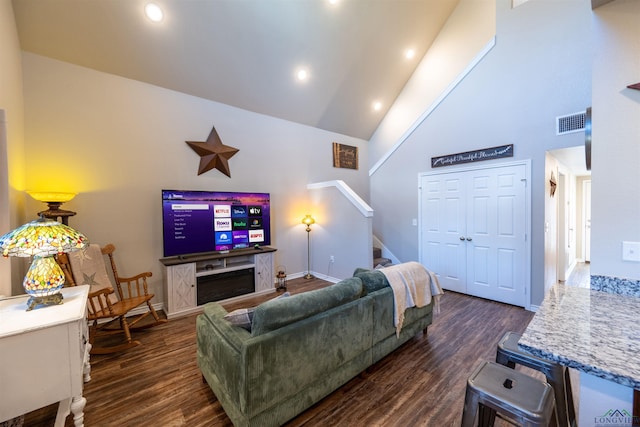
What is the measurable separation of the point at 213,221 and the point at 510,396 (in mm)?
3885

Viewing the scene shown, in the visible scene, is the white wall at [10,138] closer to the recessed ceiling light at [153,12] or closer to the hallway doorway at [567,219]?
the recessed ceiling light at [153,12]

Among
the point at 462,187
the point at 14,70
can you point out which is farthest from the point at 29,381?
the point at 462,187

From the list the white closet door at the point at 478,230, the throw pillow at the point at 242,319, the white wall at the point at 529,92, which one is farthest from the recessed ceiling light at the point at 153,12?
the white closet door at the point at 478,230

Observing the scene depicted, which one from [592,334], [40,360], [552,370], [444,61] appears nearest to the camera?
[592,334]

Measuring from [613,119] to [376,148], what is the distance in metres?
5.13

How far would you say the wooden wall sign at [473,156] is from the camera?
379 centimetres

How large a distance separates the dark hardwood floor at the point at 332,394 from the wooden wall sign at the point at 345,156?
4.05 metres

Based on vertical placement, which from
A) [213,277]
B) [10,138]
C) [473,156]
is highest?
[473,156]

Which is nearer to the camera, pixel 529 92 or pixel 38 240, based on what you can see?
pixel 38 240

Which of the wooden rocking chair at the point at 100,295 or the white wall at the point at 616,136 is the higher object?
the white wall at the point at 616,136

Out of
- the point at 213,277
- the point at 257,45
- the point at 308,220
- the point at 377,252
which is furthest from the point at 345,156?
the point at 213,277

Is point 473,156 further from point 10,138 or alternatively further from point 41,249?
point 10,138

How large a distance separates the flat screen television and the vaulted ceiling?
5.52ft

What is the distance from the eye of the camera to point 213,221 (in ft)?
13.0
